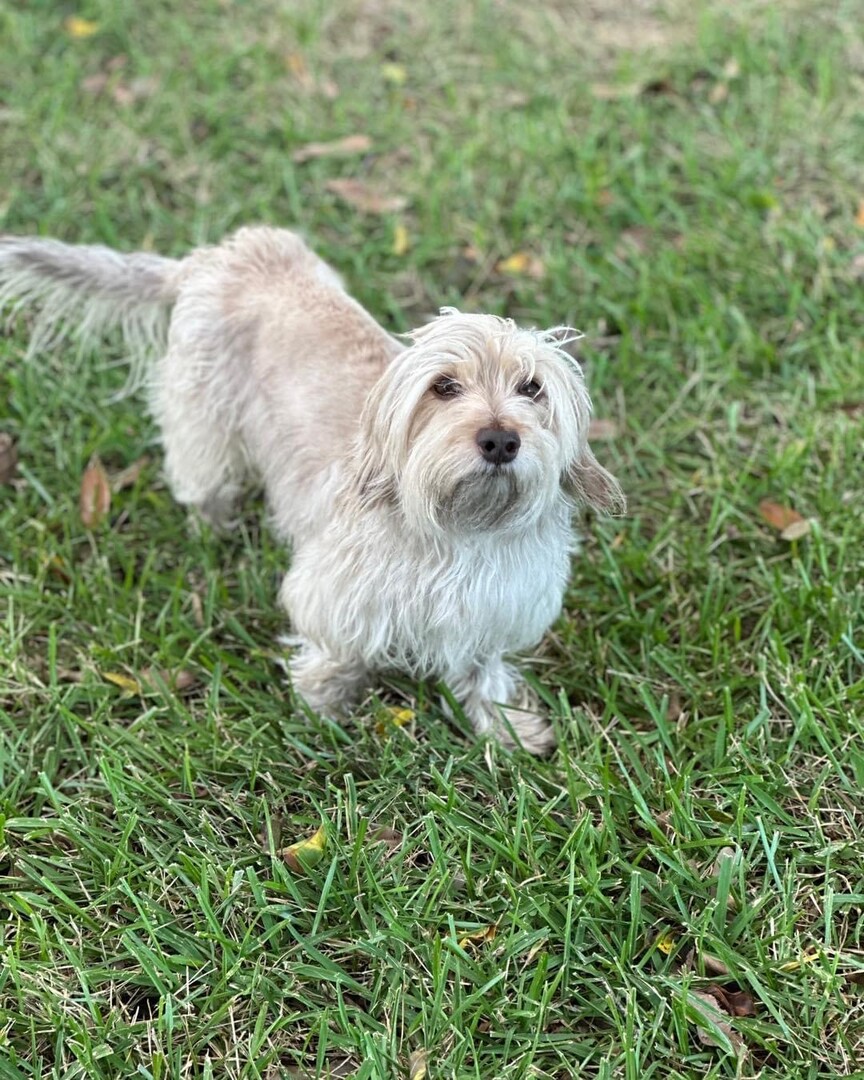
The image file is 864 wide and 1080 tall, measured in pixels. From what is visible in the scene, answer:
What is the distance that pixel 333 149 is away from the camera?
18.1 ft

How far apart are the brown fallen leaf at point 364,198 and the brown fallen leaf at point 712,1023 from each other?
394 cm

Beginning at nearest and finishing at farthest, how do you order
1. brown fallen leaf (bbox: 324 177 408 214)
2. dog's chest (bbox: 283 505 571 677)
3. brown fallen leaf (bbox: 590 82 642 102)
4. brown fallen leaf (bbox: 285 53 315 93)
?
dog's chest (bbox: 283 505 571 677)
brown fallen leaf (bbox: 324 177 408 214)
brown fallen leaf (bbox: 590 82 642 102)
brown fallen leaf (bbox: 285 53 315 93)

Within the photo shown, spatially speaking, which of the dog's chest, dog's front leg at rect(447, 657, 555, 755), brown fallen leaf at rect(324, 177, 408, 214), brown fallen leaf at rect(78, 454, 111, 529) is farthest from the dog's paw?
brown fallen leaf at rect(324, 177, 408, 214)

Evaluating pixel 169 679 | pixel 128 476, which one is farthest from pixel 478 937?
pixel 128 476

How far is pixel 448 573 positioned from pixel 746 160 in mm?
3595

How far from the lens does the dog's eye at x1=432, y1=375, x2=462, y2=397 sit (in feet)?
8.45

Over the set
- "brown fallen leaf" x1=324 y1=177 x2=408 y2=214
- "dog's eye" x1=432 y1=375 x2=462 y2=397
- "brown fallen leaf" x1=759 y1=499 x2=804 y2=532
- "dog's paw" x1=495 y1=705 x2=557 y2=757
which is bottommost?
"dog's paw" x1=495 y1=705 x2=557 y2=757

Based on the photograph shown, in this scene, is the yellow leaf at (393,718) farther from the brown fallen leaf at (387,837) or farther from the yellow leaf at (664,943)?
the yellow leaf at (664,943)

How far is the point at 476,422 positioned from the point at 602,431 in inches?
74.2

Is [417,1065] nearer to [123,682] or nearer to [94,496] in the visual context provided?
[123,682]

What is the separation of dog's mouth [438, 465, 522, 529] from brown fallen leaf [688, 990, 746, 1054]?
4.29ft

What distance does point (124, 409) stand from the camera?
Result: 14.3 ft

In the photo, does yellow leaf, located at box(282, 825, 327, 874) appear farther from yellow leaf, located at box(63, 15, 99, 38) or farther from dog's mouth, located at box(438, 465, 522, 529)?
yellow leaf, located at box(63, 15, 99, 38)

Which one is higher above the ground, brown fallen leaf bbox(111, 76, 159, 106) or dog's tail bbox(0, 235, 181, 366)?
brown fallen leaf bbox(111, 76, 159, 106)
